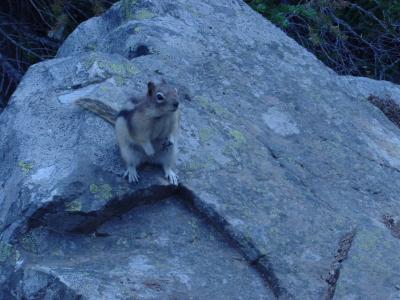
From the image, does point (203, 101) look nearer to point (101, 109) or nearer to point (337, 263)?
point (101, 109)

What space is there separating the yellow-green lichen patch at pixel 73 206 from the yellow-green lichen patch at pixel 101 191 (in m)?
0.14

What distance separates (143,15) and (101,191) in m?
2.70

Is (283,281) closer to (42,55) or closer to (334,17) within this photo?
(42,55)

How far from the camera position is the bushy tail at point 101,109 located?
4.93 meters

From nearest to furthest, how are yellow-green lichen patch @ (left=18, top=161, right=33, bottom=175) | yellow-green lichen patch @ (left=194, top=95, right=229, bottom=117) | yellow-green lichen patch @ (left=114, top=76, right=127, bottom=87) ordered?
1. yellow-green lichen patch @ (left=18, top=161, right=33, bottom=175)
2. yellow-green lichen patch @ (left=114, top=76, right=127, bottom=87)
3. yellow-green lichen patch @ (left=194, top=95, right=229, bottom=117)

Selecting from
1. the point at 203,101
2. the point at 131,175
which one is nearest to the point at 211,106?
the point at 203,101

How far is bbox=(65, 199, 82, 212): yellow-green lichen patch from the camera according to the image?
430cm

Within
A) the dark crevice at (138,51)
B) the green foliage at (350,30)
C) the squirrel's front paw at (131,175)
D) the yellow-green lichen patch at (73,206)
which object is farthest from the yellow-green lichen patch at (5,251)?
the green foliage at (350,30)

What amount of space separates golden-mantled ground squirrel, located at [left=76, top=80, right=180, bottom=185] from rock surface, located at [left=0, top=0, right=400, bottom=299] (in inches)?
4.6

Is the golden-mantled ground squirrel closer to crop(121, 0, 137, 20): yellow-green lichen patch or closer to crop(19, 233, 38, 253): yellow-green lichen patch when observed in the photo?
crop(19, 233, 38, 253): yellow-green lichen patch

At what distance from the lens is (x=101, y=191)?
445 cm

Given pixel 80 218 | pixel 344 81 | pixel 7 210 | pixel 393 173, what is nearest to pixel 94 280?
pixel 80 218

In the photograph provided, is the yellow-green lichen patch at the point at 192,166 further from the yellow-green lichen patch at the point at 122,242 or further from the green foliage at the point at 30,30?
the green foliage at the point at 30,30

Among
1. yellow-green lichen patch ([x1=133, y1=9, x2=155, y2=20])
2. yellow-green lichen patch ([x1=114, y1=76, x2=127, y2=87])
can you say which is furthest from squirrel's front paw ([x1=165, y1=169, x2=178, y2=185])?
yellow-green lichen patch ([x1=133, y1=9, x2=155, y2=20])
